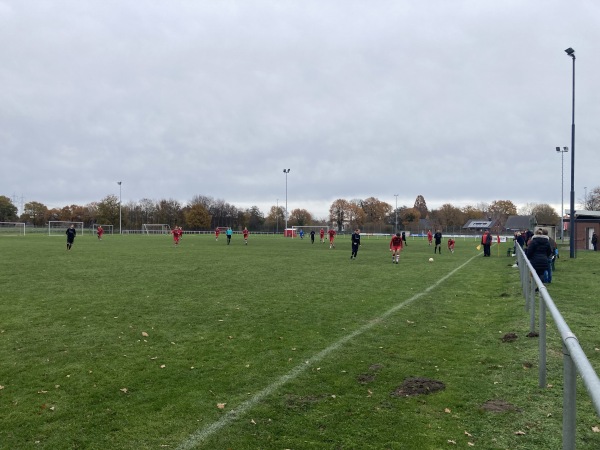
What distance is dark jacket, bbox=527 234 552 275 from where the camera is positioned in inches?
452

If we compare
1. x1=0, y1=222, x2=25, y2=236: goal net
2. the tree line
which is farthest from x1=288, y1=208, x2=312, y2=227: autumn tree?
x1=0, y1=222, x2=25, y2=236: goal net

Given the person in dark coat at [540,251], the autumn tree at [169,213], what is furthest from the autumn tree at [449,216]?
the person in dark coat at [540,251]

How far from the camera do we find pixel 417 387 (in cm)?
538

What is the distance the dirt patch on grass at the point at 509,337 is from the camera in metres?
7.57

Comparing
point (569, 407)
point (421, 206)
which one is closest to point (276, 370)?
point (569, 407)

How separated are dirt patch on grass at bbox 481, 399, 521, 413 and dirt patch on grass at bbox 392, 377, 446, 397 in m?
0.56

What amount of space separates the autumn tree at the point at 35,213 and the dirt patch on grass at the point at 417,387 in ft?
463

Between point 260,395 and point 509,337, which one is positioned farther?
point 509,337

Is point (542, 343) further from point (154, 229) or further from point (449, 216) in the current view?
point (449, 216)

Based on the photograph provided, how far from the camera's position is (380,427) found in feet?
14.3

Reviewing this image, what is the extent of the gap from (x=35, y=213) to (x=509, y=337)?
146782mm

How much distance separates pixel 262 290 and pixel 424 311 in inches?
184

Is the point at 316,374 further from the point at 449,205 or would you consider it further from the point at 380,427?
the point at 449,205

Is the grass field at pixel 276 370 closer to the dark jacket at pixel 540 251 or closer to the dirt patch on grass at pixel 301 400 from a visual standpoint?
the dirt patch on grass at pixel 301 400
